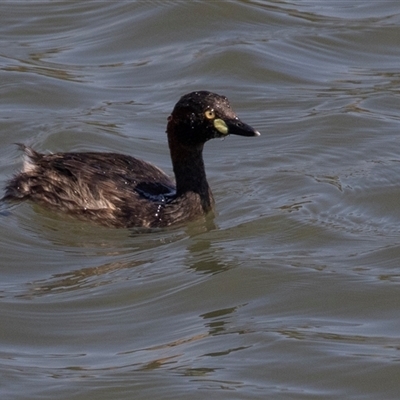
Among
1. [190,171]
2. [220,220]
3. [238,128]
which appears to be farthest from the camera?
[190,171]

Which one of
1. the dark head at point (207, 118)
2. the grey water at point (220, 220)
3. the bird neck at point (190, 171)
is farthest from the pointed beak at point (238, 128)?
the grey water at point (220, 220)

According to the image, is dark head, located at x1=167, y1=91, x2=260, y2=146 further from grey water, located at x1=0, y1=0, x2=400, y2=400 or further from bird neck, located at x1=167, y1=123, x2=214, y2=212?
grey water, located at x1=0, y1=0, x2=400, y2=400

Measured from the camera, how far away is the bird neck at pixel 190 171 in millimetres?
9414

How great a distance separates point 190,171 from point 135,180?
0.40 m

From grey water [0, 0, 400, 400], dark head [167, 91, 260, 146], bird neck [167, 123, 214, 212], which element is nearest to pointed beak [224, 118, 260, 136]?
dark head [167, 91, 260, 146]

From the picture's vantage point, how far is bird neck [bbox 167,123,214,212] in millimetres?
9414

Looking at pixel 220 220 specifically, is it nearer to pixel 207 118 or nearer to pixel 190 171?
pixel 190 171

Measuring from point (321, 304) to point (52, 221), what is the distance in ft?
7.70

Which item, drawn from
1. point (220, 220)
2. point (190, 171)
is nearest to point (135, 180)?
point (190, 171)

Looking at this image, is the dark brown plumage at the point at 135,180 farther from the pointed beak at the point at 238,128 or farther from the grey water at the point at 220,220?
the grey water at the point at 220,220

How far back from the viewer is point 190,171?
31.0ft

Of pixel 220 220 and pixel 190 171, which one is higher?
pixel 190 171

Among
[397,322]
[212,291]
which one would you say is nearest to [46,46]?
[212,291]

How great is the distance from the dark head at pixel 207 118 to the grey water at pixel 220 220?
0.61 metres
